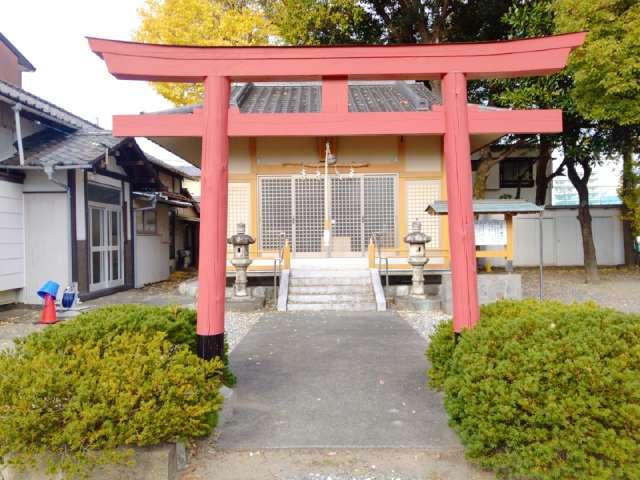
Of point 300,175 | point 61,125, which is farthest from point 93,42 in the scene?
point 61,125

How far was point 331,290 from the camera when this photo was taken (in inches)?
409

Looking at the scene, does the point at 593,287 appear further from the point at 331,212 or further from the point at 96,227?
the point at 96,227

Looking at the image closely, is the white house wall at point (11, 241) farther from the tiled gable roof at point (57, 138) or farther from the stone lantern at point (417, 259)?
the stone lantern at point (417, 259)

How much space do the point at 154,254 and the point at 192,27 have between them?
890 cm

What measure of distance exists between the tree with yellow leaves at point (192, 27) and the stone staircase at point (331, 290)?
10.4m

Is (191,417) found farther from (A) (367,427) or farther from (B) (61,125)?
(B) (61,125)

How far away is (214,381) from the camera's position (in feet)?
11.1

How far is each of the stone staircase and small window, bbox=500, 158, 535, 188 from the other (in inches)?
535

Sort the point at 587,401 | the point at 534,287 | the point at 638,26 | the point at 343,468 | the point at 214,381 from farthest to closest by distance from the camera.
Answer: the point at 534,287 < the point at 638,26 < the point at 214,381 < the point at 343,468 < the point at 587,401

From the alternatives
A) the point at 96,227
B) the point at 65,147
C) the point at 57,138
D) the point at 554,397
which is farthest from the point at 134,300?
the point at 554,397

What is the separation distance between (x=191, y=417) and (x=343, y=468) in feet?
3.61

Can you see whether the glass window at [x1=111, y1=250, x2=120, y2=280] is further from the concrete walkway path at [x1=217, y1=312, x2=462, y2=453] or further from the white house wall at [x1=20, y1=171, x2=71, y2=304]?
the concrete walkway path at [x1=217, y1=312, x2=462, y2=453]

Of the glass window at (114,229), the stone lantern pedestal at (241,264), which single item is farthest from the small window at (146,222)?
the stone lantern pedestal at (241,264)

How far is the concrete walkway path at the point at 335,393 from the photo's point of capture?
357cm
